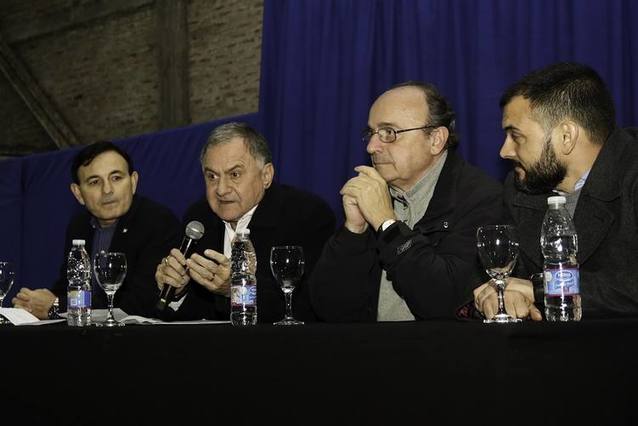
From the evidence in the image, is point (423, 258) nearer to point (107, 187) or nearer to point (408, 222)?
point (408, 222)

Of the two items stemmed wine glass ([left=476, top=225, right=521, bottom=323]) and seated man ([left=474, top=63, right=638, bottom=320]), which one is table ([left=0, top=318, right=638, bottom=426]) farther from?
seated man ([left=474, top=63, right=638, bottom=320])

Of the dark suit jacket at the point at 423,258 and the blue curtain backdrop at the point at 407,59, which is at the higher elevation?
the blue curtain backdrop at the point at 407,59

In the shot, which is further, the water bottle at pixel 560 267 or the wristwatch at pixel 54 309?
the wristwatch at pixel 54 309

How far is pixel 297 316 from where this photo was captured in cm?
320

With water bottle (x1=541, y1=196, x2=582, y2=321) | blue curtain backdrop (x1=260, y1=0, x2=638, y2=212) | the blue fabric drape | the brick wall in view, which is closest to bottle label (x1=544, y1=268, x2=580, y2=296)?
water bottle (x1=541, y1=196, x2=582, y2=321)

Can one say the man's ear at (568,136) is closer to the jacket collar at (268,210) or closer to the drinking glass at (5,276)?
the jacket collar at (268,210)

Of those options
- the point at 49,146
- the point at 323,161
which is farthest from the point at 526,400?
the point at 49,146

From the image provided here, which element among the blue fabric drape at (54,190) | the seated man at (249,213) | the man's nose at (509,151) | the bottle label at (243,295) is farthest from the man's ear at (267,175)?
the blue fabric drape at (54,190)

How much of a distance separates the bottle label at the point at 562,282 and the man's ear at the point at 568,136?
2.59 ft

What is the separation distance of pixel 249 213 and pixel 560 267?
74.3 inches

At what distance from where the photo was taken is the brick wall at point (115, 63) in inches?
364

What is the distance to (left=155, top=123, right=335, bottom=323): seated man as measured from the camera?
3322 millimetres

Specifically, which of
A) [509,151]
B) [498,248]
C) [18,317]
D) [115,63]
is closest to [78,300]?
[18,317]

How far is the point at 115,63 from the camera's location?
34.5 ft
